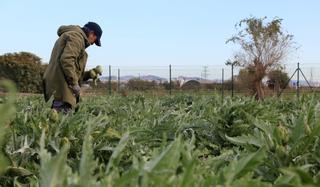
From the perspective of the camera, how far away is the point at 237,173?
1.29 m

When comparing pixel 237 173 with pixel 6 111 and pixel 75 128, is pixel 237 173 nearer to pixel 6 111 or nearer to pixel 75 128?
pixel 6 111

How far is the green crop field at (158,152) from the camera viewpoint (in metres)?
1.05

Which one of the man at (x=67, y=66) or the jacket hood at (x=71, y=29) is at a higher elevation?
the jacket hood at (x=71, y=29)

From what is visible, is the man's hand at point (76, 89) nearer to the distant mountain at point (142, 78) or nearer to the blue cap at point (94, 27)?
the blue cap at point (94, 27)

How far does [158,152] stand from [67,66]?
15.3 feet

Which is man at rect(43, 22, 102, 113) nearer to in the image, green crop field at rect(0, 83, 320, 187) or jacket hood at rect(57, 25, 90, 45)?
jacket hood at rect(57, 25, 90, 45)

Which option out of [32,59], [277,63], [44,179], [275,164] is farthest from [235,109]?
[32,59]

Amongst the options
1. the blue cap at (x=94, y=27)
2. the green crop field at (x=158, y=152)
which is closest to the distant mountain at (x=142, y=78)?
the blue cap at (x=94, y=27)

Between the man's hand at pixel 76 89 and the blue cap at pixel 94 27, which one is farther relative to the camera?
the blue cap at pixel 94 27

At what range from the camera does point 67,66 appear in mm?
5852

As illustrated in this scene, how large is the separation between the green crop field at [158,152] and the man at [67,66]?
2.42 m

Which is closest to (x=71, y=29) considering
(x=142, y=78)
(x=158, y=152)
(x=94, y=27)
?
(x=94, y=27)

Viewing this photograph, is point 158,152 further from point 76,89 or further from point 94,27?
point 94,27

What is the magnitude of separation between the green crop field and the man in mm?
2425
